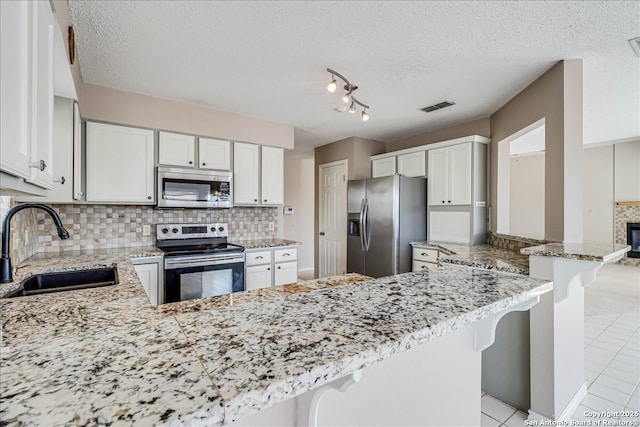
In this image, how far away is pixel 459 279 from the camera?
101 cm

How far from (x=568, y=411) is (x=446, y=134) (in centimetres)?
314

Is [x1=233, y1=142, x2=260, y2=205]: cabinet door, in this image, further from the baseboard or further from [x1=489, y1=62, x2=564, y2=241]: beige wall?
the baseboard

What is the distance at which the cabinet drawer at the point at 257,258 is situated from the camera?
10.7ft

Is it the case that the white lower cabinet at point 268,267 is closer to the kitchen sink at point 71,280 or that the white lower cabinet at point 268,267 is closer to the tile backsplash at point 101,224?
the tile backsplash at point 101,224

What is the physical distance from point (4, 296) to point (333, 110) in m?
2.99

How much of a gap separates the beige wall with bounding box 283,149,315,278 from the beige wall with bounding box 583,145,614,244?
5780 mm

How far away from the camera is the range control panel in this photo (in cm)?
322

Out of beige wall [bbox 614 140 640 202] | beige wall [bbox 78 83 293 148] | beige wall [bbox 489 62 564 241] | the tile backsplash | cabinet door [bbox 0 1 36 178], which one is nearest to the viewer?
cabinet door [bbox 0 1 36 178]

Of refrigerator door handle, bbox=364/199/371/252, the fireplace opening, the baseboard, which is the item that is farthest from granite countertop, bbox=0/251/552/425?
the fireplace opening

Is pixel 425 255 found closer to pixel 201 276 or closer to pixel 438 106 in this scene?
pixel 438 106

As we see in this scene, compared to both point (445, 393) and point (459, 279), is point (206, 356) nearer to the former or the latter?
point (459, 279)

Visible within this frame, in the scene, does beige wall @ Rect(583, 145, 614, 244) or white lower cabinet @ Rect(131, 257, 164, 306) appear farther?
beige wall @ Rect(583, 145, 614, 244)

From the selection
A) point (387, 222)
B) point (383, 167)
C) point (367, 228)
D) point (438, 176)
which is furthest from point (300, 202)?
point (438, 176)

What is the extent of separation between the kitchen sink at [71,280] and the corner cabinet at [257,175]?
162 cm
